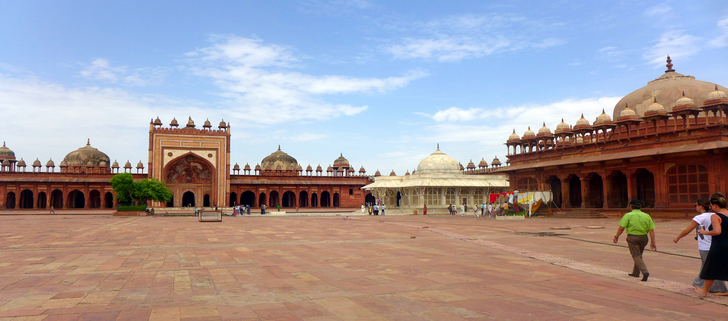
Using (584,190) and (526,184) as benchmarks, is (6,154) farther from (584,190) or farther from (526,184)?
(584,190)

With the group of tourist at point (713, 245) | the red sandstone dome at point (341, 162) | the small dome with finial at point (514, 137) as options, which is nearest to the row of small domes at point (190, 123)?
the red sandstone dome at point (341, 162)

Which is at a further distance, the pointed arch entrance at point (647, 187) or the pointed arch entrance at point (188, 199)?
the pointed arch entrance at point (188, 199)

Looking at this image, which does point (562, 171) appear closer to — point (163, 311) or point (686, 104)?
point (686, 104)

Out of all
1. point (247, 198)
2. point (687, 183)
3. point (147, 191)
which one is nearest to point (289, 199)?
point (247, 198)

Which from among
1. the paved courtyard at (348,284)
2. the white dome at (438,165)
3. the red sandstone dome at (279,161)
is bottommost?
the paved courtyard at (348,284)

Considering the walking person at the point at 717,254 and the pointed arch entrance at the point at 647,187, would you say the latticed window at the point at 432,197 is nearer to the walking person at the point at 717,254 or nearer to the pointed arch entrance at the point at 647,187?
the pointed arch entrance at the point at 647,187

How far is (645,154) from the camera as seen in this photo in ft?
89.1

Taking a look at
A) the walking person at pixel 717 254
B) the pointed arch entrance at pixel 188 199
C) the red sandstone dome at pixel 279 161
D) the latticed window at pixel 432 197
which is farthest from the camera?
the red sandstone dome at pixel 279 161

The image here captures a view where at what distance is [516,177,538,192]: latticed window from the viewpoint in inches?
1552

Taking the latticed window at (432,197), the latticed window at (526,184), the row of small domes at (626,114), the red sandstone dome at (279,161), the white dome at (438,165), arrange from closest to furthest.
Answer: the row of small domes at (626,114) < the latticed window at (526,184) < the latticed window at (432,197) < the white dome at (438,165) < the red sandstone dome at (279,161)

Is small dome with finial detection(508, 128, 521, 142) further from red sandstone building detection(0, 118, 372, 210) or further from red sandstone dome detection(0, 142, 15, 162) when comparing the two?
red sandstone dome detection(0, 142, 15, 162)

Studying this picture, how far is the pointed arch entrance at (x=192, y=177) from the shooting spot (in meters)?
54.4

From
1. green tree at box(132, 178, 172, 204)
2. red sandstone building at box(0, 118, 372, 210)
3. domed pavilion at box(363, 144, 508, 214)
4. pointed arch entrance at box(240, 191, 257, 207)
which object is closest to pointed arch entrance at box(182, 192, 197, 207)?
red sandstone building at box(0, 118, 372, 210)

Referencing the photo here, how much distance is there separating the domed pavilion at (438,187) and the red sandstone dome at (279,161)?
23654mm
